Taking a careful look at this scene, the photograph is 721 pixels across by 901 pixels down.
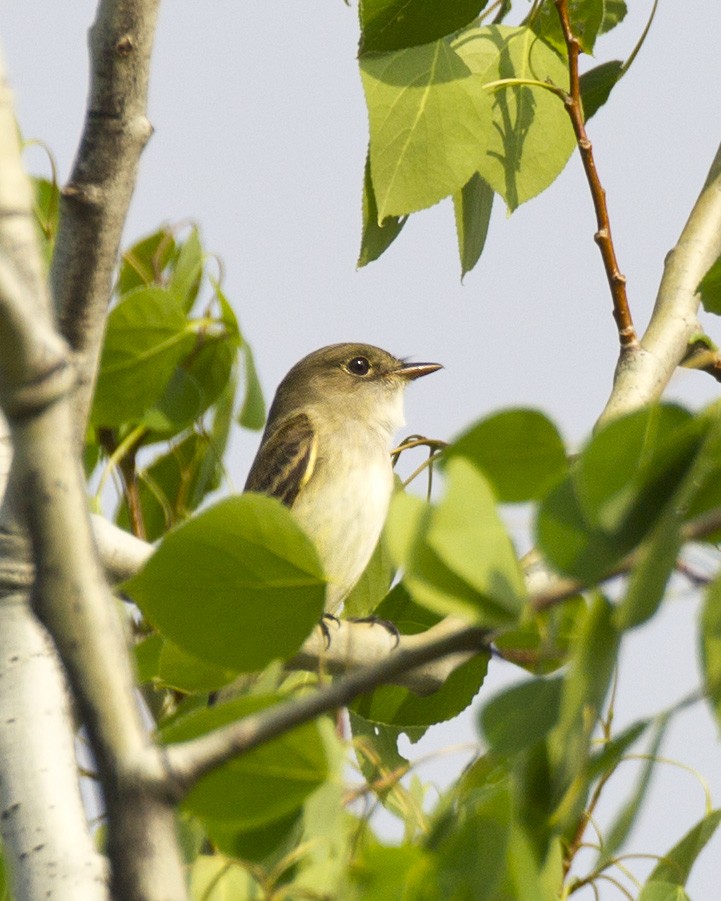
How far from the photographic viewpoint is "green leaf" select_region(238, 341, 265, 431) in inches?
133

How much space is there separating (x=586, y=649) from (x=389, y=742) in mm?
2058

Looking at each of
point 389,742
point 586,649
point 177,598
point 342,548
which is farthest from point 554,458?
point 342,548

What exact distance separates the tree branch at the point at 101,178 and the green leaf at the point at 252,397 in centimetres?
83

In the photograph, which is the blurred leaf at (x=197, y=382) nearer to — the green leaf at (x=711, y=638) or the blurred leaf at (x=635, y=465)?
the blurred leaf at (x=635, y=465)

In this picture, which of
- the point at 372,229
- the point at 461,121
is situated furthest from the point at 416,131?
the point at 372,229

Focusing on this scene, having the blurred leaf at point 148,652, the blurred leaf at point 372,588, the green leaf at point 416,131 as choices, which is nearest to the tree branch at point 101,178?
the blurred leaf at point 148,652

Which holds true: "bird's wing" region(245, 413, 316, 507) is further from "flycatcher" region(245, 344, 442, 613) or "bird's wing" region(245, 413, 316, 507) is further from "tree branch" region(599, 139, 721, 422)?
"tree branch" region(599, 139, 721, 422)

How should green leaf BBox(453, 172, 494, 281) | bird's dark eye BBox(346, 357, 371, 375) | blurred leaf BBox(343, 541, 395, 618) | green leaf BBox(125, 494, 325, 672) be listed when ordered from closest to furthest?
green leaf BBox(125, 494, 325, 672) → green leaf BBox(453, 172, 494, 281) → blurred leaf BBox(343, 541, 395, 618) → bird's dark eye BBox(346, 357, 371, 375)

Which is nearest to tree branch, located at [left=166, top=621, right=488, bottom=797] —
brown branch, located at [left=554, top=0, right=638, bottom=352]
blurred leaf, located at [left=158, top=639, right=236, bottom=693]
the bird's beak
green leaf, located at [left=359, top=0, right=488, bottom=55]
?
blurred leaf, located at [left=158, top=639, right=236, bottom=693]

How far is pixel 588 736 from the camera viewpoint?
1294 mm

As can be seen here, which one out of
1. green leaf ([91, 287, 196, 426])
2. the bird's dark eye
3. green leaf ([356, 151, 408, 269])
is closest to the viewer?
green leaf ([91, 287, 196, 426])

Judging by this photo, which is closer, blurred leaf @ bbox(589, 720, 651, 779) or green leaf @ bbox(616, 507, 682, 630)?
green leaf @ bbox(616, 507, 682, 630)

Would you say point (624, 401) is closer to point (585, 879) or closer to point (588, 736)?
point (585, 879)

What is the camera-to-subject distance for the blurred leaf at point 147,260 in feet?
12.0
